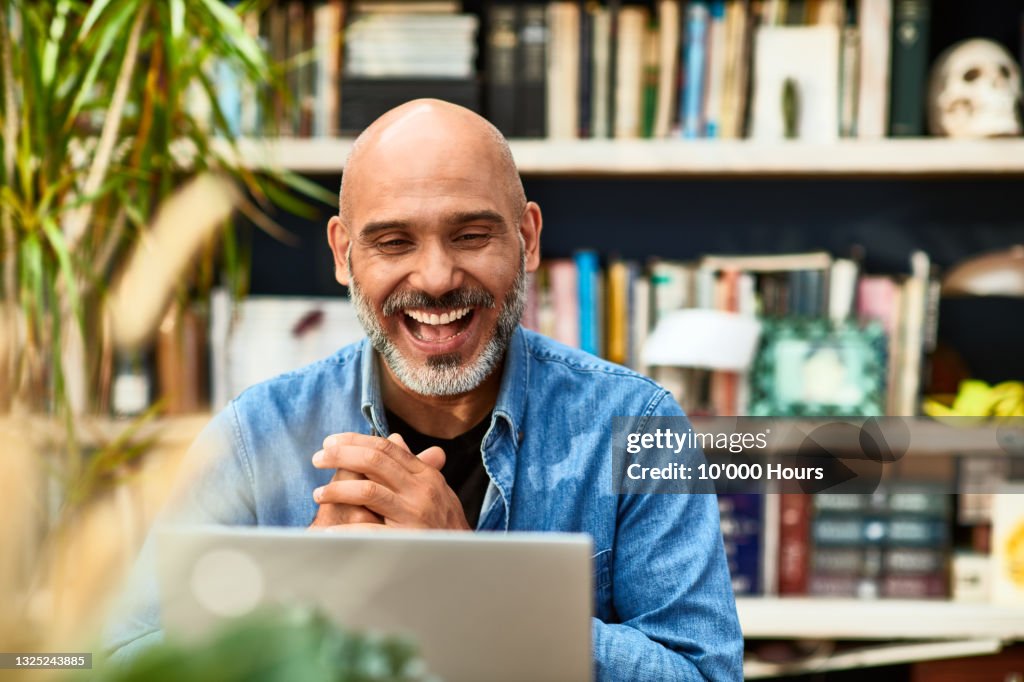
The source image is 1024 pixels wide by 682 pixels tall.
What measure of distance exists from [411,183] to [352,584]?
687mm

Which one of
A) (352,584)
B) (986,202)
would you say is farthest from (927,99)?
Result: (352,584)

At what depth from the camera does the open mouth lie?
1200mm

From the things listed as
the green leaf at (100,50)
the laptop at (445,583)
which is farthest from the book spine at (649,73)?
the laptop at (445,583)

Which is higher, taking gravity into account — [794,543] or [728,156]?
[728,156]

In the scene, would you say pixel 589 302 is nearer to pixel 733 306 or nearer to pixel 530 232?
pixel 733 306

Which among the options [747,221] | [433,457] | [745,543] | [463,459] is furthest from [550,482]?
[747,221]

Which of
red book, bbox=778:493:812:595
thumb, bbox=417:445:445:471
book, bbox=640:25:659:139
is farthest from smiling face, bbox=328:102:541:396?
red book, bbox=778:493:812:595

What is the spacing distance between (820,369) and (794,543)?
0.38m

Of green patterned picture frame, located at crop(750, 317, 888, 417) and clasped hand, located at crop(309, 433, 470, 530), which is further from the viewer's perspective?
green patterned picture frame, located at crop(750, 317, 888, 417)

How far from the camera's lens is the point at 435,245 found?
1.17 metres

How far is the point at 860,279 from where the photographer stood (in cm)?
209

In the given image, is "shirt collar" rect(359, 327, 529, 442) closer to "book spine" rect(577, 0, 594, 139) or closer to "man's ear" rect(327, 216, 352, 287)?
"man's ear" rect(327, 216, 352, 287)

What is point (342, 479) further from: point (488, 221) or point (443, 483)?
point (488, 221)

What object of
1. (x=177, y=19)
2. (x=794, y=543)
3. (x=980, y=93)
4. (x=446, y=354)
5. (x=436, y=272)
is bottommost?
(x=794, y=543)
